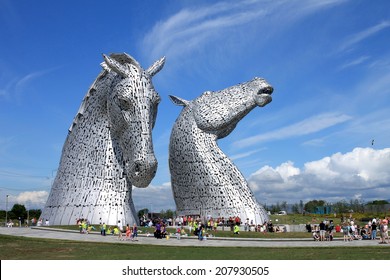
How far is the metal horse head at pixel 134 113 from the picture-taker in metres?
17.9

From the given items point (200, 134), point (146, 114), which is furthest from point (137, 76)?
point (200, 134)

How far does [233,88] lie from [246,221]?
356 inches

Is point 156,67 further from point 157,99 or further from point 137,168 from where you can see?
point 137,168

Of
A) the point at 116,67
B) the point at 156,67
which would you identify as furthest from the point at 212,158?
the point at 116,67

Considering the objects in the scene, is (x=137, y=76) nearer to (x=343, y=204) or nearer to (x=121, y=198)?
(x=121, y=198)

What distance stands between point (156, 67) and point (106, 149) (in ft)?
13.8

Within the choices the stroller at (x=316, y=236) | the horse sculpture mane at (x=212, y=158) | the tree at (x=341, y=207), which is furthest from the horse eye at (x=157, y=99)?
the tree at (x=341, y=207)

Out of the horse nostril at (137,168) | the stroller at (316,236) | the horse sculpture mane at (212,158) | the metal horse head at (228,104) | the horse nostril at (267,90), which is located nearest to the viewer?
the horse nostril at (137,168)

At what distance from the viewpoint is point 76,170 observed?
20.3m

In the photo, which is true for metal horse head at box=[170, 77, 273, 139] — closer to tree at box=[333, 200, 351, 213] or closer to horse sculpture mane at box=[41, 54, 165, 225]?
horse sculpture mane at box=[41, 54, 165, 225]

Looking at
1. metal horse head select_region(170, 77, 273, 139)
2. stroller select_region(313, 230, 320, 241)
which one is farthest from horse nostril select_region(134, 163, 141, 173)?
metal horse head select_region(170, 77, 273, 139)

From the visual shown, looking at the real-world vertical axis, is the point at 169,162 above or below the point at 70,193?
above

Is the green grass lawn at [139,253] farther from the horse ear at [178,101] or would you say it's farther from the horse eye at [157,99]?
the horse ear at [178,101]

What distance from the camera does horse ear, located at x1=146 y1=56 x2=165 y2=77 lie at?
20.1 metres
